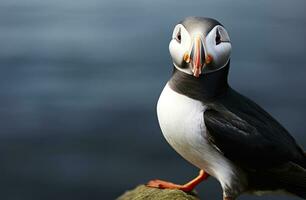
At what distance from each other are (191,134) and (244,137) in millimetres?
176

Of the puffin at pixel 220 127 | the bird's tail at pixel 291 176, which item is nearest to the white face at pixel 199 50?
the puffin at pixel 220 127

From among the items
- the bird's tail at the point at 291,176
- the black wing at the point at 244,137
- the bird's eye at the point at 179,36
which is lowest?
the bird's tail at the point at 291,176

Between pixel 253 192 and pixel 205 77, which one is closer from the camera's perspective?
pixel 205 77

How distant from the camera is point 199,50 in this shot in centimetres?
211

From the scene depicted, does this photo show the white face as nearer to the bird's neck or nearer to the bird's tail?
the bird's neck

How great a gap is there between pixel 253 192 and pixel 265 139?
0.24m

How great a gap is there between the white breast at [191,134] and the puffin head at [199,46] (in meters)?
0.12

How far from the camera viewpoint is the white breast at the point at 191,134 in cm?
224

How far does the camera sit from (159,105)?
7.66 feet

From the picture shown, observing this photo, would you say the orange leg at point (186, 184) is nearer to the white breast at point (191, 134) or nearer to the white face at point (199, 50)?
the white breast at point (191, 134)

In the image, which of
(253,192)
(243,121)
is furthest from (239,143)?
(253,192)

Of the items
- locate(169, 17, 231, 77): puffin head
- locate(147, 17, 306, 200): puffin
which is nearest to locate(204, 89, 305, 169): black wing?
locate(147, 17, 306, 200): puffin

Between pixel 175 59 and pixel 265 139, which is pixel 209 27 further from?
pixel 265 139

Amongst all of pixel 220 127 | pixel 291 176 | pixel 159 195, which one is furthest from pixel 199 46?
pixel 159 195
